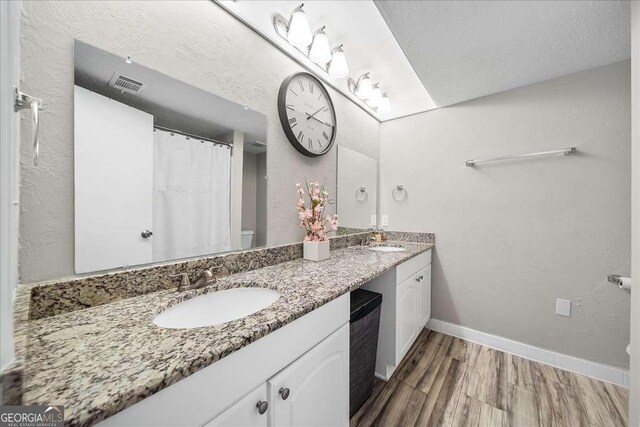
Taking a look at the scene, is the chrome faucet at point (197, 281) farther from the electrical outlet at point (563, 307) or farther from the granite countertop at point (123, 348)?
the electrical outlet at point (563, 307)

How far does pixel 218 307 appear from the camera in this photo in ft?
3.08

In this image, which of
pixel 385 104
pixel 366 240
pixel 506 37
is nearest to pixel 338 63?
pixel 385 104

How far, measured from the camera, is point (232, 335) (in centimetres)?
59

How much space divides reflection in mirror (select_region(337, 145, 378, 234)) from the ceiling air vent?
4.52 ft

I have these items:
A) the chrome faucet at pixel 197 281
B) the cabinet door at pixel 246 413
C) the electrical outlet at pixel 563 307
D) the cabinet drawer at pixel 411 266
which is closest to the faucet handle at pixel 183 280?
the chrome faucet at pixel 197 281

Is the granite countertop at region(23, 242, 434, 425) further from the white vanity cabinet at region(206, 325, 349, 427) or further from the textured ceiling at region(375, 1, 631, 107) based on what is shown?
the textured ceiling at region(375, 1, 631, 107)

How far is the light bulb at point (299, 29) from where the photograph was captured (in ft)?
4.07

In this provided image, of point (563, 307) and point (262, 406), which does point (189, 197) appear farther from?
point (563, 307)

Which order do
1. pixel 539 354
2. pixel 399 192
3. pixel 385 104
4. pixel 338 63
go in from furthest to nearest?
1. pixel 399 192
2. pixel 385 104
3. pixel 539 354
4. pixel 338 63

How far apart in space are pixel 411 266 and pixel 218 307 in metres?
1.32

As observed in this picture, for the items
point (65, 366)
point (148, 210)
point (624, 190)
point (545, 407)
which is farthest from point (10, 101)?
point (624, 190)

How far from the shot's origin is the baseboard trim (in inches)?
59.7

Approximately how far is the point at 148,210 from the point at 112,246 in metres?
0.17

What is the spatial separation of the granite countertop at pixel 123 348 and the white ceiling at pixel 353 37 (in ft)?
4.58
